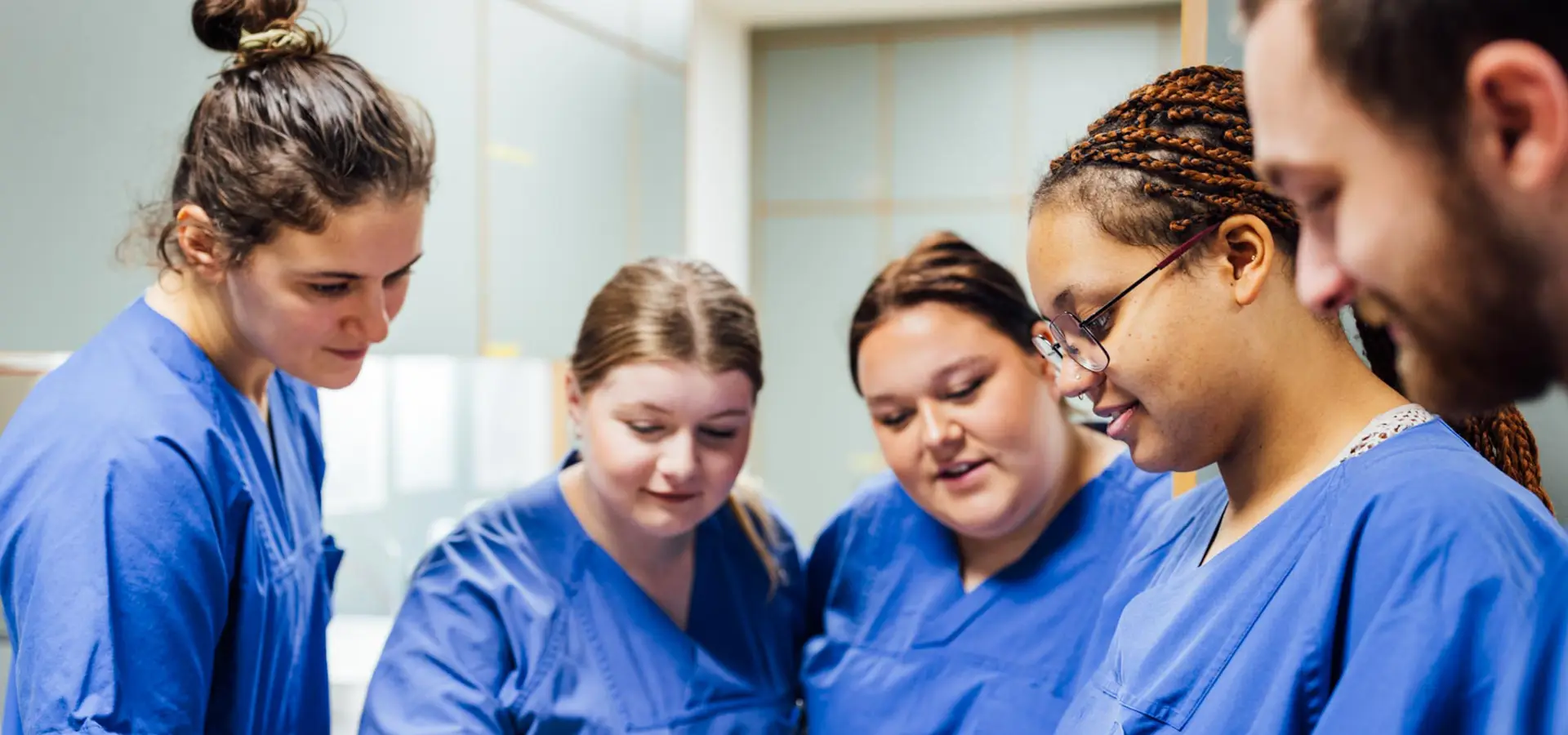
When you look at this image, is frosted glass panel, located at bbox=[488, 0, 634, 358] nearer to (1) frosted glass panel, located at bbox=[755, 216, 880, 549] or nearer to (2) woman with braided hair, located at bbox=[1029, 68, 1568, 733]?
(1) frosted glass panel, located at bbox=[755, 216, 880, 549]

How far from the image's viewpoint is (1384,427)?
82cm

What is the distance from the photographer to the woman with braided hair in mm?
697

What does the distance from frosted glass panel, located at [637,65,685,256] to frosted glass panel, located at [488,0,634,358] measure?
8 centimetres

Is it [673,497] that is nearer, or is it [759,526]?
[673,497]

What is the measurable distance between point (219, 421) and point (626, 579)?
0.52 meters

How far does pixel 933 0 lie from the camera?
4.64 m

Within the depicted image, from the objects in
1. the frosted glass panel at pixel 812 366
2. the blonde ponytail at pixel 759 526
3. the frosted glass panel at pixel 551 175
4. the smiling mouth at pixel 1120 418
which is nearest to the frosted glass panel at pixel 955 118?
the frosted glass panel at pixel 812 366

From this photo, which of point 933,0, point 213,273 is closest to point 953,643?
point 213,273

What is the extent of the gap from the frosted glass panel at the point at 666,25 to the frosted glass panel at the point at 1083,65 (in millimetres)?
1683

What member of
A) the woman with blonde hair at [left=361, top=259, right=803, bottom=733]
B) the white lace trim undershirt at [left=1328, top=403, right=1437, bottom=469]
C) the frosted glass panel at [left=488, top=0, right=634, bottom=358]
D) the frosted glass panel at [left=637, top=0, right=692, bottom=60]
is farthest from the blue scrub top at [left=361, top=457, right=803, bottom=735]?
the frosted glass panel at [left=637, top=0, right=692, bottom=60]

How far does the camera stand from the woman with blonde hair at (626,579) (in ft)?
4.58

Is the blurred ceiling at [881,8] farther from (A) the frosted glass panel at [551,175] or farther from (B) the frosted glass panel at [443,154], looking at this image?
(B) the frosted glass panel at [443,154]

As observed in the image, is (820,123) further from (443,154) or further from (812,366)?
(443,154)

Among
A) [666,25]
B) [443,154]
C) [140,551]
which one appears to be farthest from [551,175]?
[140,551]
